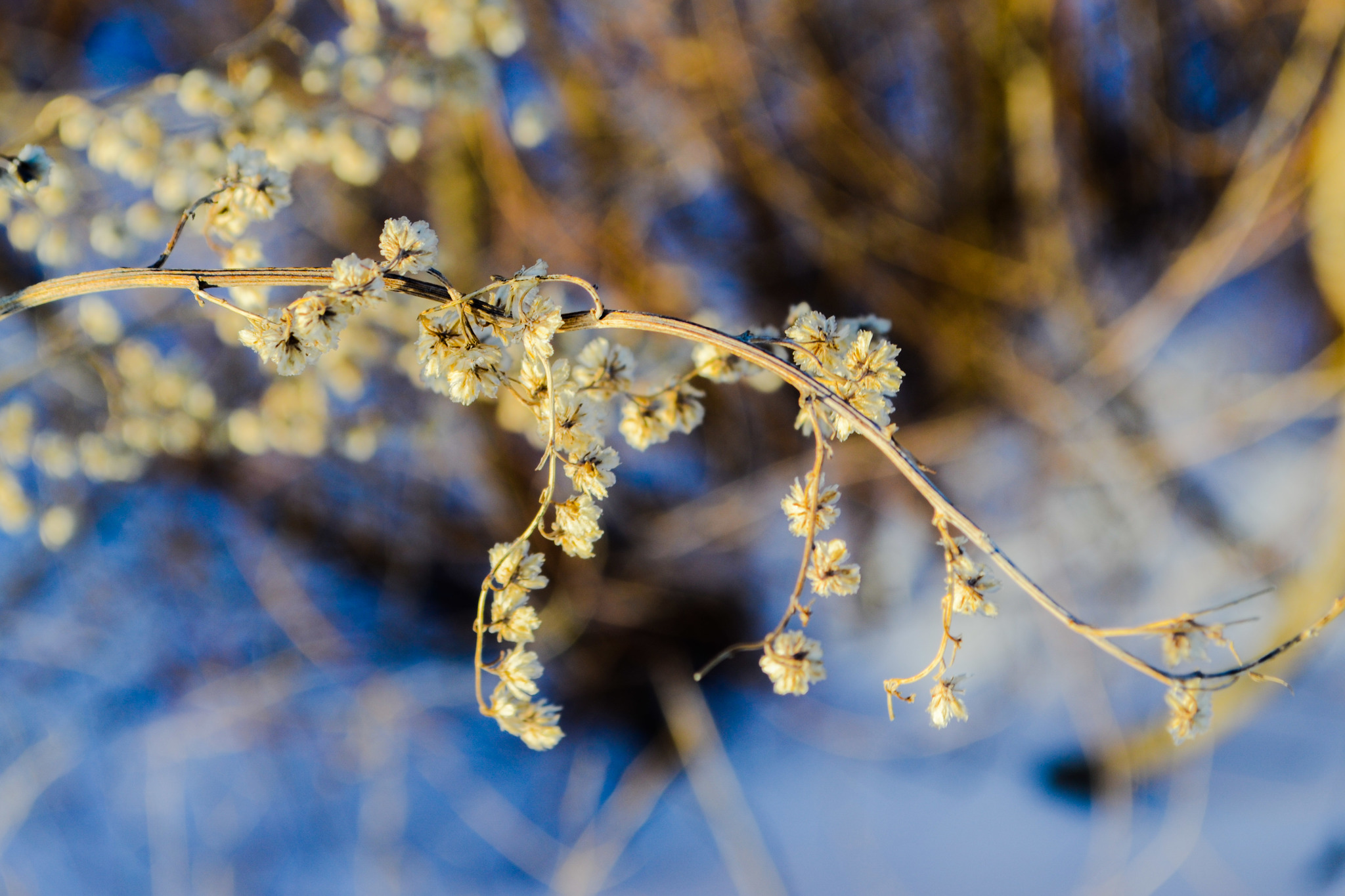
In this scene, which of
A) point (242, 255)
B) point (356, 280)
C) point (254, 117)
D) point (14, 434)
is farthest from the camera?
point (14, 434)

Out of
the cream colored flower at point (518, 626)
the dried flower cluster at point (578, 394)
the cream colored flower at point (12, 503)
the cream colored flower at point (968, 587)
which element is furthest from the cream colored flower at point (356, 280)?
the cream colored flower at point (12, 503)

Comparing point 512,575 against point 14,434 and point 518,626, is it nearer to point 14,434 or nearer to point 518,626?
point 518,626

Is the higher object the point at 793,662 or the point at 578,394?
the point at 578,394


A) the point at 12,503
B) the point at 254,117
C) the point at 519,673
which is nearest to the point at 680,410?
the point at 519,673

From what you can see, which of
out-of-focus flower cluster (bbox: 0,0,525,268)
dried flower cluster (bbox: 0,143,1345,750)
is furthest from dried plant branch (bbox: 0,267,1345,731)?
out-of-focus flower cluster (bbox: 0,0,525,268)

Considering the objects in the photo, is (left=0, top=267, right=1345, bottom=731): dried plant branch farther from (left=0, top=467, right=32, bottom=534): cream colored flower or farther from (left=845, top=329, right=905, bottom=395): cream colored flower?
(left=0, top=467, right=32, bottom=534): cream colored flower

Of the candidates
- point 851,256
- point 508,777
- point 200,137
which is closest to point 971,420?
point 851,256
